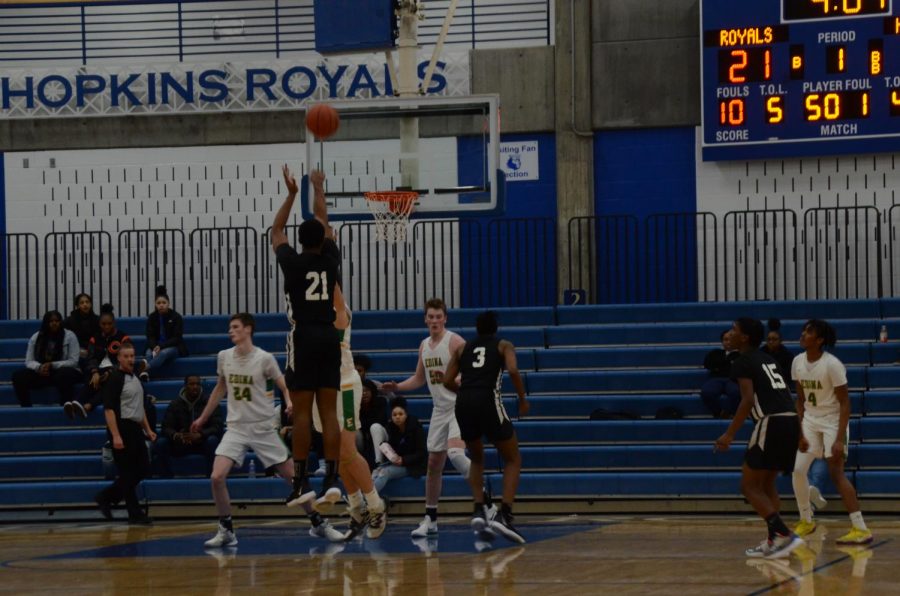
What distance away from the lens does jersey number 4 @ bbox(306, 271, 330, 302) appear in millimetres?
10500

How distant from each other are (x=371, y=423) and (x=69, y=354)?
15.6 ft

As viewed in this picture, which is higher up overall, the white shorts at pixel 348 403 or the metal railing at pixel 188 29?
the metal railing at pixel 188 29

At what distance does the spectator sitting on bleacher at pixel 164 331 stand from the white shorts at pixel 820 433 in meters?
9.59

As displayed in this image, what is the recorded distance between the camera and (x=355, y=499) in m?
11.6

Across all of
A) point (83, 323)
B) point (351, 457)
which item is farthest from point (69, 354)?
point (351, 457)

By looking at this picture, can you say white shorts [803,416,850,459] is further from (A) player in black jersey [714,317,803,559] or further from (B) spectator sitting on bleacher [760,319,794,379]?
(B) spectator sitting on bleacher [760,319,794,379]

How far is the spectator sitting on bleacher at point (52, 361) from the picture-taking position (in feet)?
63.6

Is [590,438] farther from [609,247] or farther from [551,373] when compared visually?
[609,247]

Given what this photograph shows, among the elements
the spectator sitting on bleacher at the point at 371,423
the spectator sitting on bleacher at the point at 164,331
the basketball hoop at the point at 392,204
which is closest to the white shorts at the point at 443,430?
the spectator sitting on bleacher at the point at 371,423

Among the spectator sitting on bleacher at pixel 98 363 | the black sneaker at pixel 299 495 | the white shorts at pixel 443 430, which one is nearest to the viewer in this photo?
the black sneaker at pixel 299 495

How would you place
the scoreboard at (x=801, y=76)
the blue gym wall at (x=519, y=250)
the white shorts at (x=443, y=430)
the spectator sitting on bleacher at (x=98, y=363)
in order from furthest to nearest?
1. the blue gym wall at (x=519, y=250)
2. the scoreboard at (x=801, y=76)
3. the spectator sitting on bleacher at (x=98, y=363)
4. the white shorts at (x=443, y=430)

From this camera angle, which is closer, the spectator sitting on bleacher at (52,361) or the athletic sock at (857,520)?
the athletic sock at (857,520)

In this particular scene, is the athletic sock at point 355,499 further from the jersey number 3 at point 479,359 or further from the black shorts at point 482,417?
the jersey number 3 at point 479,359

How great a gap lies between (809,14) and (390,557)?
1119 cm
